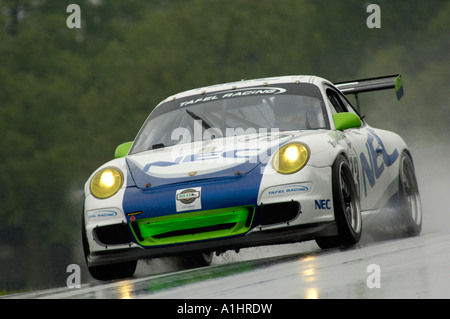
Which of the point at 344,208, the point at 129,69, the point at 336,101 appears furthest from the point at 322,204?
the point at 129,69

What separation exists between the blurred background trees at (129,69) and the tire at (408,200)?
63.3ft

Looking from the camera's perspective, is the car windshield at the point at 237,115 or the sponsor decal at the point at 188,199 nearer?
the sponsor decal at the point at 188,199

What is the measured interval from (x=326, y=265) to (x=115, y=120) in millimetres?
26153

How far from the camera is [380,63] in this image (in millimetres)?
34062

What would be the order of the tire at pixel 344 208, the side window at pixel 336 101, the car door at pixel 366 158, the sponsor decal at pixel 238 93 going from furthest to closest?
the side window at pixel 336 101
the sponsor decal at pixel 238 93
the car door at pixel 366 158
the tire at pixel 344 208

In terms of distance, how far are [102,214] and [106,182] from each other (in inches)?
10.8

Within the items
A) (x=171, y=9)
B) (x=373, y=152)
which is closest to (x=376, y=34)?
(x=171, y=9)

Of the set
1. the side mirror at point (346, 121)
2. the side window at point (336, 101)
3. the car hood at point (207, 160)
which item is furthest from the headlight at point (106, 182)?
the side window at point (336, 101)

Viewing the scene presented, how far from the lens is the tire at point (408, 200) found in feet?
27.2

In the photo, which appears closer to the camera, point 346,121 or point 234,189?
point 234,189

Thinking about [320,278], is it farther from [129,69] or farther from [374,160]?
[129,69]

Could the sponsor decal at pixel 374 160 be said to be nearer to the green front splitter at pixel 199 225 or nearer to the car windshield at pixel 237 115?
the car windshield at pixel 237 115

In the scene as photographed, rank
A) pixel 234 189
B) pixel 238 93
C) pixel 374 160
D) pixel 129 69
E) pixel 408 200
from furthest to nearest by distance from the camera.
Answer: pixel 129 69 → pixel 408 200 → pixel 374 160 → pixel 238 93 → pixel 234 189

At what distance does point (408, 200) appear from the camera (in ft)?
27.9
